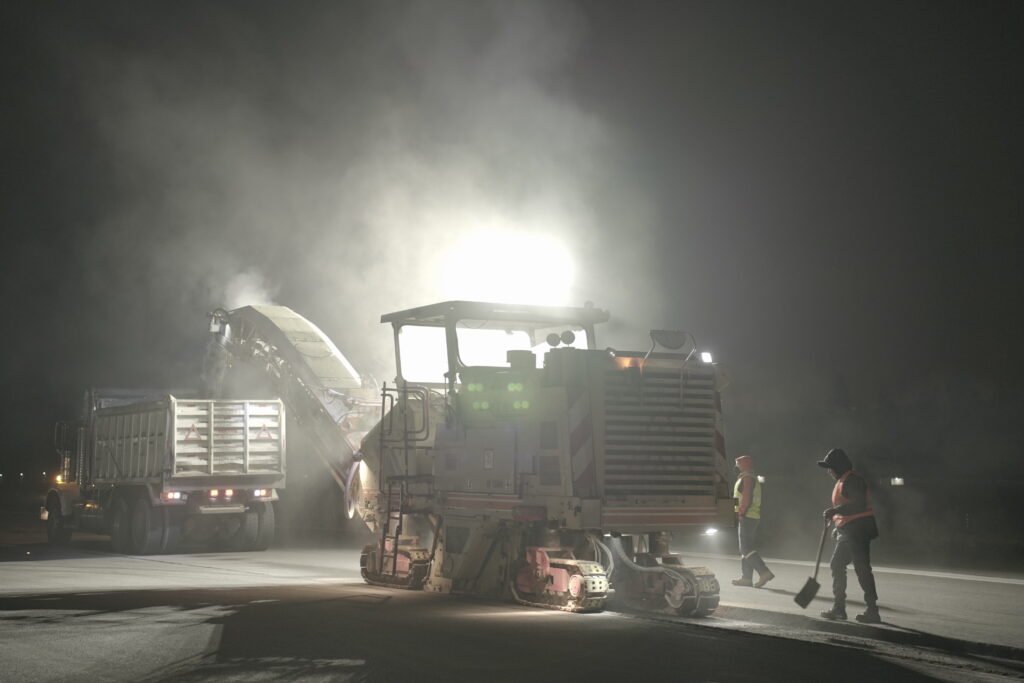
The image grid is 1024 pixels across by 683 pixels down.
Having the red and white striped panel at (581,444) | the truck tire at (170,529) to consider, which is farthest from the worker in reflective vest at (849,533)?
the truck tire at (170,529)

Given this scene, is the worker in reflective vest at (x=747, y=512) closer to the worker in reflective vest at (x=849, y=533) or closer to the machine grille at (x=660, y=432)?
the machine grille at (x=660, y=432)

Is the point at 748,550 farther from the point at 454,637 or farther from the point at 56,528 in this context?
the point at 56,528

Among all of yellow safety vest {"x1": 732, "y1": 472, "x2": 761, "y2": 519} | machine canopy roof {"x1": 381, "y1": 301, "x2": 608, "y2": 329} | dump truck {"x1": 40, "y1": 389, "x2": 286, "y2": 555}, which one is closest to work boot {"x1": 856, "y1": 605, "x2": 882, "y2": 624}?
yellow safety vest {"x1": 732, "y1": 472, "x2": 761, "y2": 519}

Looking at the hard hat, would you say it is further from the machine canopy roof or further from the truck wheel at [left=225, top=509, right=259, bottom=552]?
the truck wheel at [left=225, top=509, right=259, bottom=552]

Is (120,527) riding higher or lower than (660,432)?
lower

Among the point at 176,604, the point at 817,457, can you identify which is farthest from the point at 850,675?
the point at 817,457

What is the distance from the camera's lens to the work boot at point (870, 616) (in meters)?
11.7

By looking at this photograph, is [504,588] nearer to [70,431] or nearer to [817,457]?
[70,431]

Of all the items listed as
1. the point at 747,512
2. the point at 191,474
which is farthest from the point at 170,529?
the point at 747,512

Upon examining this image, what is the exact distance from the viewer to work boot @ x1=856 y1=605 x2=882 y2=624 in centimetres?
1166

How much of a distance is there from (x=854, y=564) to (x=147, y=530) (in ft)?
48.1

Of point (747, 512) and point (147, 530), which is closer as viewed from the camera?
point (747, 512)

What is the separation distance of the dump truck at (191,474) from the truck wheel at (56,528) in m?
1.51

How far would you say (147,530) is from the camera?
22.4m
